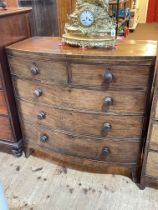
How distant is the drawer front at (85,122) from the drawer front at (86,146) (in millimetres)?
57

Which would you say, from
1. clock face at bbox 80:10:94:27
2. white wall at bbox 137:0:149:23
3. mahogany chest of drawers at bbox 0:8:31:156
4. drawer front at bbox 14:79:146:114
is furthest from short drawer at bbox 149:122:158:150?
white wall at bbox 137:0:149:23

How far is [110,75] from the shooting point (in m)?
1.13

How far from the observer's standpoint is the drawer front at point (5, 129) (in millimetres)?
1621

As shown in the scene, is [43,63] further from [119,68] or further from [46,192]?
[46,192]

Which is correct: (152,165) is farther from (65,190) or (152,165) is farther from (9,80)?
(9,80)

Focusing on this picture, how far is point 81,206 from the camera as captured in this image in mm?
1366

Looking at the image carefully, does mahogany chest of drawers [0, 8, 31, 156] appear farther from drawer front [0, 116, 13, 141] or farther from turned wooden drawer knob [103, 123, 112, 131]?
turned wooden drawer knob [103, 123, 112, 131]

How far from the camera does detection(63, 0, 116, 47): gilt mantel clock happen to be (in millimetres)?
1225

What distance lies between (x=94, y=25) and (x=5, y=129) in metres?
1.02

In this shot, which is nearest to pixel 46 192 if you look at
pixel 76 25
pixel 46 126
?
pixel 46 126

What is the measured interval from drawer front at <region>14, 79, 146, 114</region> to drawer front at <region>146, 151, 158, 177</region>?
11.3 inches

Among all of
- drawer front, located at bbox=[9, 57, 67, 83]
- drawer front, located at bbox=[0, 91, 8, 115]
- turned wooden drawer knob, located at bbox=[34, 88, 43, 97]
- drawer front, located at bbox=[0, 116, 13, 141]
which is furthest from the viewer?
drawer front, located at bbox=[0, 116, 13, 141]

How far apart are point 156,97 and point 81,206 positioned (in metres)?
0.83

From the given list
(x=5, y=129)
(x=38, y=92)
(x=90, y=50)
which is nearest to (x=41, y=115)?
(x=38, y=92)
